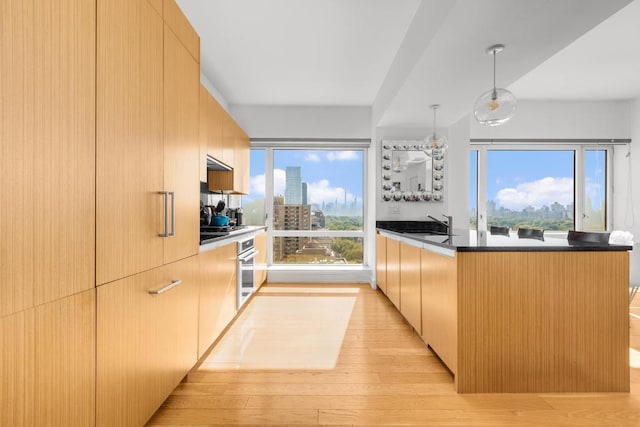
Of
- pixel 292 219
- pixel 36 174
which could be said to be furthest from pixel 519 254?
pixel 292 219

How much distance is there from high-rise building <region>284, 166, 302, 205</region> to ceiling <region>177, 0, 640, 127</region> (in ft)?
3.52

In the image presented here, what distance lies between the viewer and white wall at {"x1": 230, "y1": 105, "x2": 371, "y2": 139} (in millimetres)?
4695

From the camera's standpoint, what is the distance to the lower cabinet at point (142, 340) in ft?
3.97

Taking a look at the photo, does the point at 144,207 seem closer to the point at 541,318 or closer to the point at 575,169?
the point at 541,318

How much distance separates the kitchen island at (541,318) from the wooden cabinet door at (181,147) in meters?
1.56

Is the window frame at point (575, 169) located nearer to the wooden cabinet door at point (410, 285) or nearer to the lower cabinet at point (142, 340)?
the wooden cabinet door at point (410, 285)

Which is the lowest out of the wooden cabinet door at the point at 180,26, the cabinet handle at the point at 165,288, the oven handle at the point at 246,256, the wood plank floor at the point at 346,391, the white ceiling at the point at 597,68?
the wood plank floor at the point at 346,391

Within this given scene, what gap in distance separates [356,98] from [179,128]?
3.10 metres

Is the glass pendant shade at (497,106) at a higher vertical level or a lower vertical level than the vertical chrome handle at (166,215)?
higher

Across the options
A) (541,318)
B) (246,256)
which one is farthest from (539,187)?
(246,256)

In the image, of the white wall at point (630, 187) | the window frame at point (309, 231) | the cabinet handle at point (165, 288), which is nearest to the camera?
the cabinet handle at point (165, 288)

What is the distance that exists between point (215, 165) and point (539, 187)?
4.74 meters

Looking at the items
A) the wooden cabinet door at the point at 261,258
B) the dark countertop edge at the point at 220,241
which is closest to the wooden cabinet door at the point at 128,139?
the dark countertop edge at the point at 220,241

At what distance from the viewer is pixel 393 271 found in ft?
11.1
